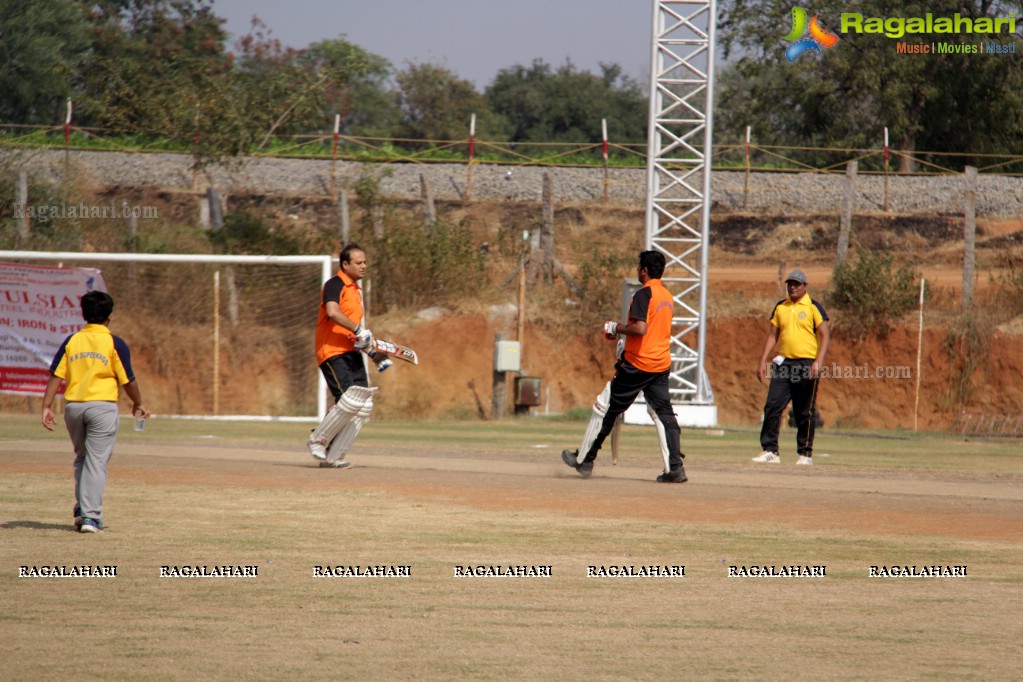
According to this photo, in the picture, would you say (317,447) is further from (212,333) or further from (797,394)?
(212,333)

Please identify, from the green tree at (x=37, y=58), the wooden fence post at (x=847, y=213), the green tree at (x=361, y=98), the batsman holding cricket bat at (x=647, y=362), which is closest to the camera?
the batsman holding cricket bat at (x=647, y=362)

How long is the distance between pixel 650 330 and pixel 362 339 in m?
2.57

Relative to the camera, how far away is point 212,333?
2595cm

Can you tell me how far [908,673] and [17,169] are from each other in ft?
96.0

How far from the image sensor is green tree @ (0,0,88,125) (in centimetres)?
4009

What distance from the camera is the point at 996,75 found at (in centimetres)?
4044

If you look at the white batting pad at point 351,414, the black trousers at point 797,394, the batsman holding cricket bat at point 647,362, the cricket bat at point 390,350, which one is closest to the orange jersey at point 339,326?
the cricket bat at point 390,350

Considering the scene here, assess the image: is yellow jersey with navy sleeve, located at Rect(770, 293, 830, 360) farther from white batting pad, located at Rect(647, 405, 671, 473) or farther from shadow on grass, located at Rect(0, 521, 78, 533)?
shadow on grass, located at Rect(0, 521, 78, 533)

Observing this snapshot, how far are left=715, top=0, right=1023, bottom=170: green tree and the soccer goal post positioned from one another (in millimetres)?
22696

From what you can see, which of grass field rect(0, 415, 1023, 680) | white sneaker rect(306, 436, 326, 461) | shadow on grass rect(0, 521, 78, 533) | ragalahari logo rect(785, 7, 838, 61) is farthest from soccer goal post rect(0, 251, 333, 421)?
ragalahari logo rect(785, 7, 838, 61)

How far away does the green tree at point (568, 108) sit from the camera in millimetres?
62969

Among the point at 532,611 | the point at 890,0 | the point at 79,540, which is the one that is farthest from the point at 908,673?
the point at 890,0

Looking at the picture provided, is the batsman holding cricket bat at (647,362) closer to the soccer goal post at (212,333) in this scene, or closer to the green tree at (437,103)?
the soccer goal post at (212,333)

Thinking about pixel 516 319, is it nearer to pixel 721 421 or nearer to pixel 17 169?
pixel 721 421
